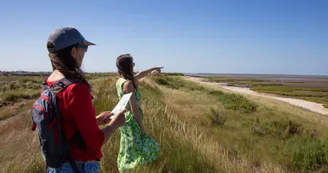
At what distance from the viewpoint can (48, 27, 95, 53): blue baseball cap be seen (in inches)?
62.6

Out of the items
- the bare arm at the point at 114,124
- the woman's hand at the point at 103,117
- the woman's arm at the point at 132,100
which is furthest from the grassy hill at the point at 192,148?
the bare arm at the point at 114,124

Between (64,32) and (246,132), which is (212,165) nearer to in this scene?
(64,32)

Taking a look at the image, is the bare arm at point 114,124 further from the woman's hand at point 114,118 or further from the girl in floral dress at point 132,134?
the girl in floral dress at point 132,134

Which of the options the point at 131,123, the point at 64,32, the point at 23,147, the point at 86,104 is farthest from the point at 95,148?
the point at 23,147

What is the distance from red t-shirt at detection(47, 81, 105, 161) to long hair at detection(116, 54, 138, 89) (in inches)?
67.4

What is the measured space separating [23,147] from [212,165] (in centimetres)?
268

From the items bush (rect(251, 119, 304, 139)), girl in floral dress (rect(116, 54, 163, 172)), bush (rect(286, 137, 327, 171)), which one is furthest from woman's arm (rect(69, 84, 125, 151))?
bush (rect(251, 119, 304, 139))

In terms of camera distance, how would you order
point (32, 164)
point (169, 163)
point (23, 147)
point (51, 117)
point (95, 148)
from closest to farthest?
1. point (51, 117)
2. point (95, 148)
3. point (32, 164)
4. point (169, 163)
5. point (23, 147)

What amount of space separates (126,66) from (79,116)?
6.30 ft

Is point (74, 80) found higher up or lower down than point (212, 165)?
higher up

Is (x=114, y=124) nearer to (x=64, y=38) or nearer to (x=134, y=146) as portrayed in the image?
Result: (x=64, y=38)

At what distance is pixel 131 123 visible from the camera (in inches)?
134

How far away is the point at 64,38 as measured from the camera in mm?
1593

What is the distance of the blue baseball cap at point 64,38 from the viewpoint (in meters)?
1.59
